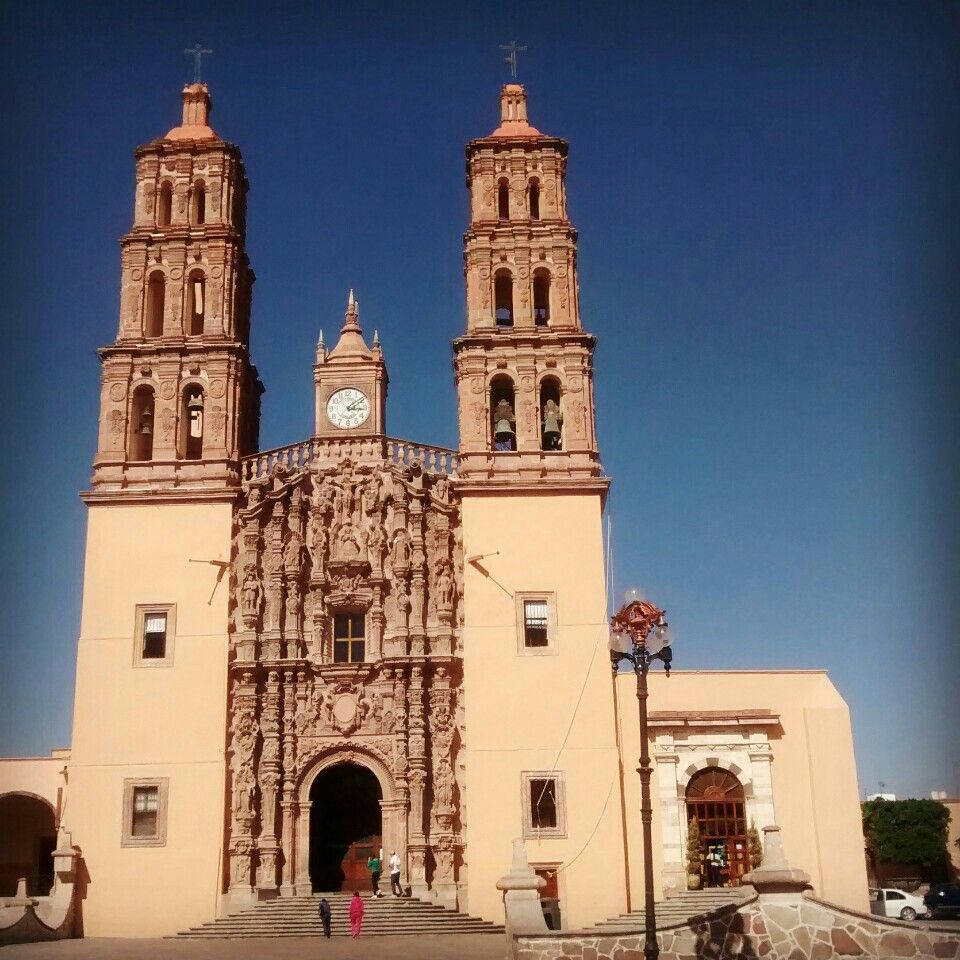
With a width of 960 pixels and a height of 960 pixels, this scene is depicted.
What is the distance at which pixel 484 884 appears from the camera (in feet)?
81.5

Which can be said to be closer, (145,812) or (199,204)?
(145,812)

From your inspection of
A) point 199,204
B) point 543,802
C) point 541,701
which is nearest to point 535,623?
point 541,701

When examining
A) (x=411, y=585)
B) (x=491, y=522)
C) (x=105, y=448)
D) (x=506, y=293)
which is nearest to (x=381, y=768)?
(x=411, y=585)

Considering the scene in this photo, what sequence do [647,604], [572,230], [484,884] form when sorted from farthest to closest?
[572,230], [484,884], [647,604]

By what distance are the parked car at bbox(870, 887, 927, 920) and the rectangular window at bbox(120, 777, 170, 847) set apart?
1697cm

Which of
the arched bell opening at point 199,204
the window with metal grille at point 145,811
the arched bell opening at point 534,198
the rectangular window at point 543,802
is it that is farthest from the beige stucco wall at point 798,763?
the arched bell opening at point 199,204

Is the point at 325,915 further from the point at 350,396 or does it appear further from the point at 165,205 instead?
the point at 165,205

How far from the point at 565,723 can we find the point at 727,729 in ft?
11.7

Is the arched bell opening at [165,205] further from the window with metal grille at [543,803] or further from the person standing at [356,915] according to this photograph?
the person standing at [356,915]

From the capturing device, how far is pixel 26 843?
3058 centimetres

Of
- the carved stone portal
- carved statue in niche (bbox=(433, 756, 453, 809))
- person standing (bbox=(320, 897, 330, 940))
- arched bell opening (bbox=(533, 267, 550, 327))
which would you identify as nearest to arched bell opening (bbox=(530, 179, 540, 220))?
arched bell opening (bbox=(533, 267, 550, 327))

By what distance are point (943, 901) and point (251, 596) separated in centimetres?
1916

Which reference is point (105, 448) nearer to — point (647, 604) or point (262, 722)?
point (262, 722)

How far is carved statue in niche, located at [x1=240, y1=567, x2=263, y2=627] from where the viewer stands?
87.5 ft
